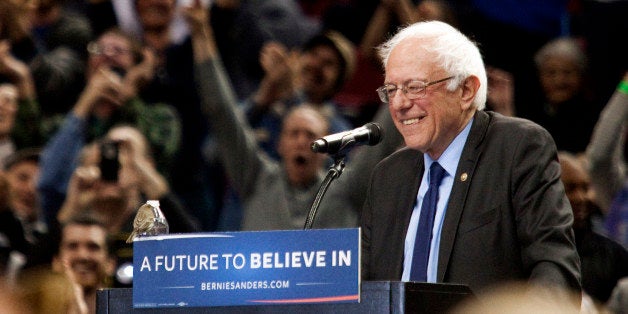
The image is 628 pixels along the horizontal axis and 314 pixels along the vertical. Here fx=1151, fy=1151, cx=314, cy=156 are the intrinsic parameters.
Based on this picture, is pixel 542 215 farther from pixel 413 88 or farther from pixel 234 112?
pixel 234 112

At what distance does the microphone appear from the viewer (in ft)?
9.05

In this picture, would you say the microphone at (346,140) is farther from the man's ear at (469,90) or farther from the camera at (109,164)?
the camera at (109,164)

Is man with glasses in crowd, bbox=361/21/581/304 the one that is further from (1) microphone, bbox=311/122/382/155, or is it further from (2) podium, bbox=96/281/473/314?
(2) podium, bbox=96/281/473/314

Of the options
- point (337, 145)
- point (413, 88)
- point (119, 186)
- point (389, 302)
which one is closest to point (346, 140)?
point (337, 145)

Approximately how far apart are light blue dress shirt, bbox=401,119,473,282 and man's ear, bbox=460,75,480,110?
0.06 meters

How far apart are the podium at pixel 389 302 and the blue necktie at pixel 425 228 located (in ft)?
1.60

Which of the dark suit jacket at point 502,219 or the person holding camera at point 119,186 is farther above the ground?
the person holding camera at point 119,186

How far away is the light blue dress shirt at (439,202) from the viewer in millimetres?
3004

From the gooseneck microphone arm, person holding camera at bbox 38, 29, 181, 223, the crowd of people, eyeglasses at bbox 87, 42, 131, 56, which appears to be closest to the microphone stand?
the gooseneck microphone arm

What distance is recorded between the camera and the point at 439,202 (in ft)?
10.1

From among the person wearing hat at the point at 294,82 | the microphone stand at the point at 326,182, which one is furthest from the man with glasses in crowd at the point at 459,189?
the person wearing hat at the point at 294,82

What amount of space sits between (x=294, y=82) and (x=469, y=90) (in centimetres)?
313

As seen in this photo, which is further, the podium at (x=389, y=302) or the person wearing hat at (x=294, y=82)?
the person wearing hat at (x=294, y=82)

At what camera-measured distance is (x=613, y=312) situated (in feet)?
15.8
